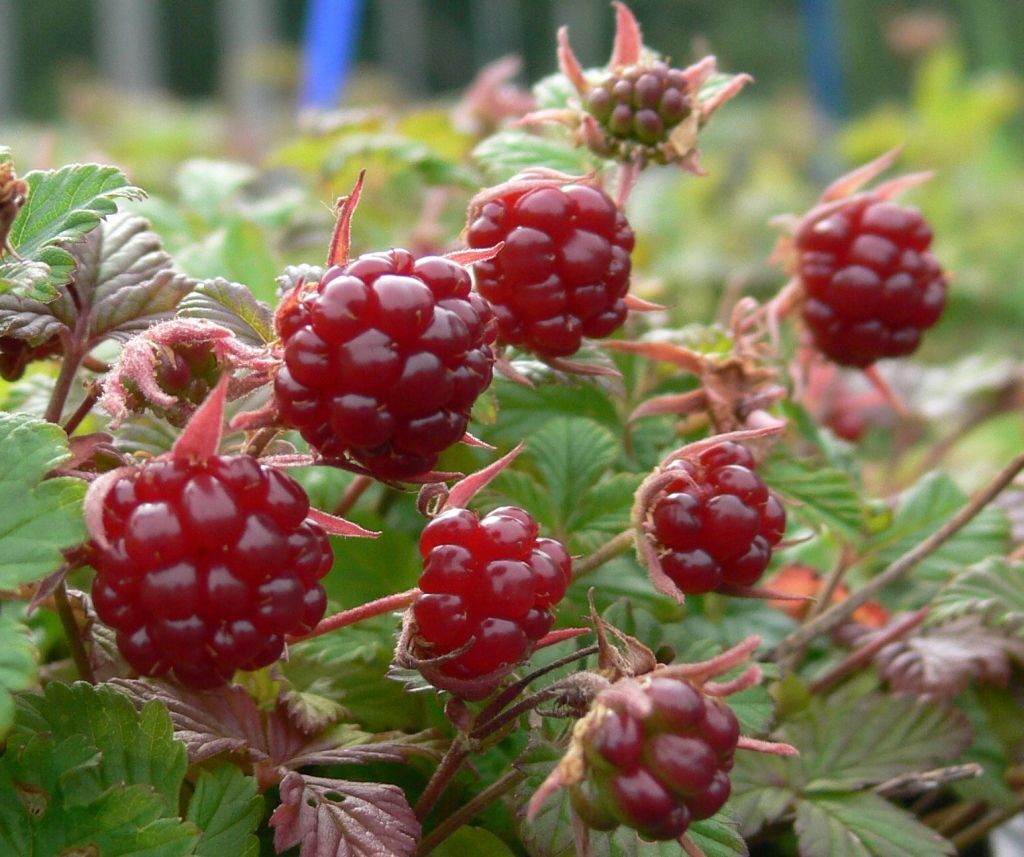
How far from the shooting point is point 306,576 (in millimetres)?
549

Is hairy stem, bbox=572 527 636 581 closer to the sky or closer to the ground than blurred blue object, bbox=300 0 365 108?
closer to the ground

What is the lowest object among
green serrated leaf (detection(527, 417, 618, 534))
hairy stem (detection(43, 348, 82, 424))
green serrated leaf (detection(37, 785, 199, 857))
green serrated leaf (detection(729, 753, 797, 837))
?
green serrated leaf (detection(729, 753, 797, 837))

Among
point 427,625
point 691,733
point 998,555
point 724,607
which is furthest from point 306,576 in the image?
point 998,555

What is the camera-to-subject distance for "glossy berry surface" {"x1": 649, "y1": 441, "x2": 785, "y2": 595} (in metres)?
0.67

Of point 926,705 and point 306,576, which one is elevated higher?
point 306,576

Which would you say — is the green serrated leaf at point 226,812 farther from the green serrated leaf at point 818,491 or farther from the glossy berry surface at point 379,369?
the green serrated leaf at point 818,491

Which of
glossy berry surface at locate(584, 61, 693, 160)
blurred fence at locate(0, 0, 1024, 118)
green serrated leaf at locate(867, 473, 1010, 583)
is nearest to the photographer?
glossy berry surface at locate(584, 61, 693, 160)

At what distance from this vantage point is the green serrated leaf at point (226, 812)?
628 millimetres

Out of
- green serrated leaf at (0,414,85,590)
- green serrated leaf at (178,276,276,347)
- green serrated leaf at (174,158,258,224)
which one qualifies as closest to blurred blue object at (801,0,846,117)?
green serrated leaf at (174,158,258,224)

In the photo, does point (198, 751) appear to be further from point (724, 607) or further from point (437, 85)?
point (437, 85)

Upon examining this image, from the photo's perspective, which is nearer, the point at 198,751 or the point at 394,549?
the point at 198,751

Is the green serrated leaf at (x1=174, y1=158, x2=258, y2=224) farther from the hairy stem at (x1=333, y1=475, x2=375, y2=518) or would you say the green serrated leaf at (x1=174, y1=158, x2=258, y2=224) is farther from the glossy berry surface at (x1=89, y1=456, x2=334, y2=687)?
the glossy berry surface at (x1=89, y1=456, x2=334, y2=687)

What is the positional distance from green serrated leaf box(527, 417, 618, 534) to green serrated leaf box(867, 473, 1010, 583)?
0.33 metres

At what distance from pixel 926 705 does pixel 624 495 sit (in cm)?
31
